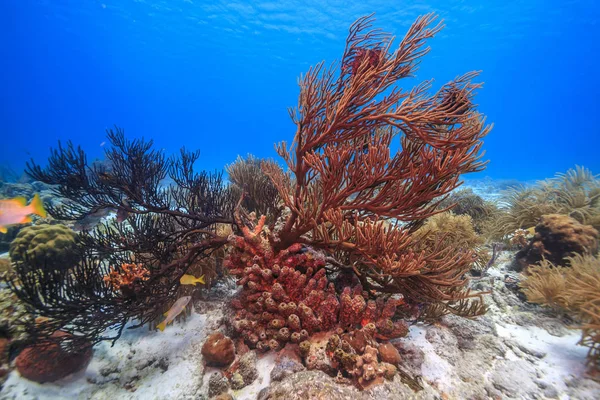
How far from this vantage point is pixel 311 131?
11.0ft

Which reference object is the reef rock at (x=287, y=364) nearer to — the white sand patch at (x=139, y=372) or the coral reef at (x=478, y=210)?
the white sand patch at (x=139, y=372)

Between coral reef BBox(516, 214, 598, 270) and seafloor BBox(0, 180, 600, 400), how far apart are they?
155 centimetres

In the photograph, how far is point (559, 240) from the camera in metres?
4.96

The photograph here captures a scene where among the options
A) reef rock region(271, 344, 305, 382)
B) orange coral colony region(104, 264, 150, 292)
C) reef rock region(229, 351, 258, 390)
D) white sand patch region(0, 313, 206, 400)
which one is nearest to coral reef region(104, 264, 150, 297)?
orange coral colony region(104, 264, 150, 292)

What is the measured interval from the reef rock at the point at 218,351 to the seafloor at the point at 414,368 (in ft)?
0.50

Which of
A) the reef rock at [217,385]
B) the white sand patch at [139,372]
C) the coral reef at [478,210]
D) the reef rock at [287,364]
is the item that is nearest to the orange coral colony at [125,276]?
the white sand patch at [139,372]

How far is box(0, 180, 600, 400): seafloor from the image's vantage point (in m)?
2.65

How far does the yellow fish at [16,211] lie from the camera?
3539 millimetres

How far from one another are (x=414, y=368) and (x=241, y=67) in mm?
124520

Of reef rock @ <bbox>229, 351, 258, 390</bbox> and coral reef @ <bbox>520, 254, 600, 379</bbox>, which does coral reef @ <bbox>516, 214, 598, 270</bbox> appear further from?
reef rock @ <bbox>229, 351, 258, 390</bbox>

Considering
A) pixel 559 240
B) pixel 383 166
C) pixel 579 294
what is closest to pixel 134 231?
pixel 383 166

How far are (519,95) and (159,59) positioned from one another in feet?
600

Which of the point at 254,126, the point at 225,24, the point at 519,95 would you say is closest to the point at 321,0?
the point at 225,24

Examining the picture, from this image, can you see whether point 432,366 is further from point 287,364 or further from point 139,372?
point 139,372
